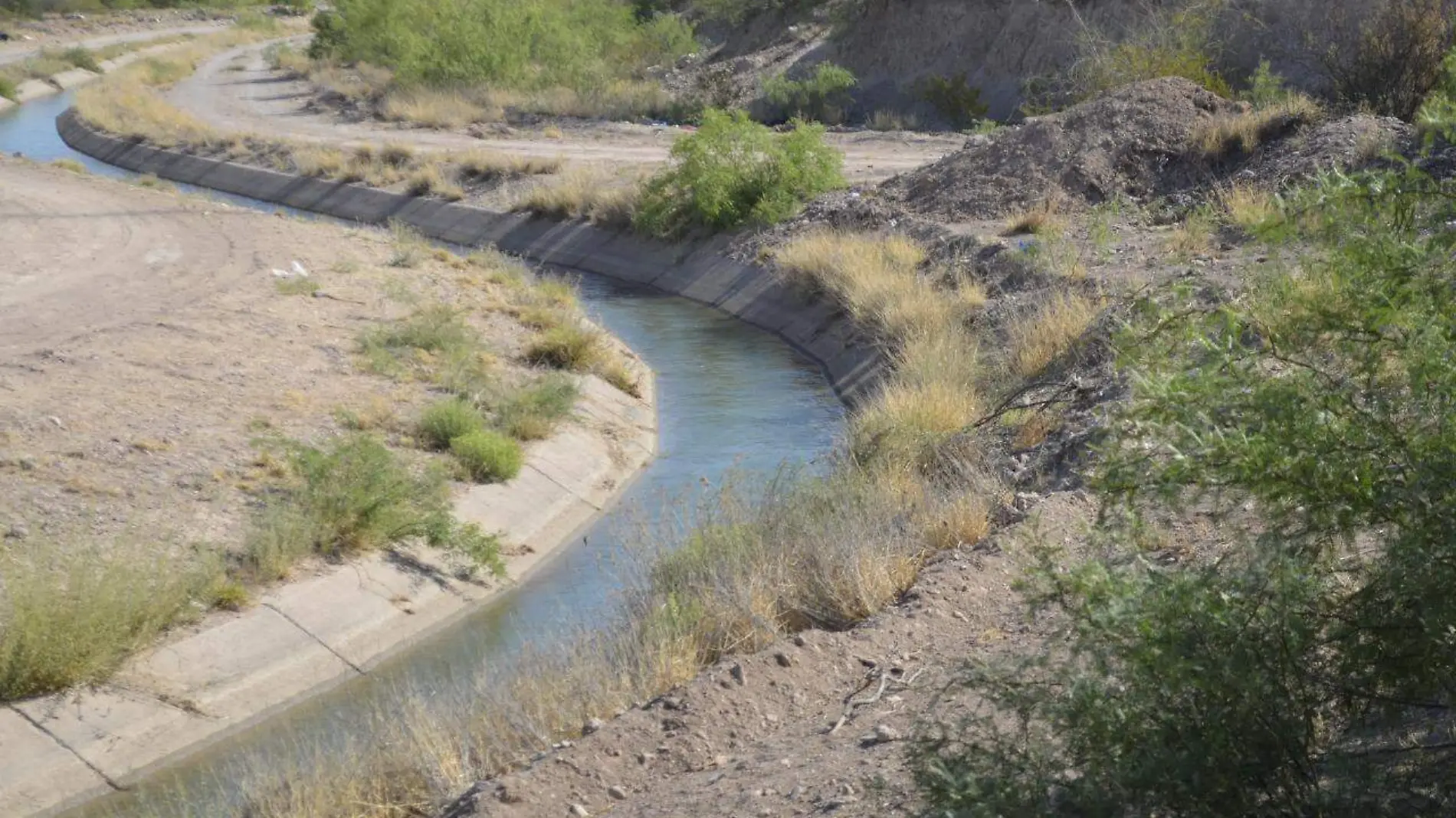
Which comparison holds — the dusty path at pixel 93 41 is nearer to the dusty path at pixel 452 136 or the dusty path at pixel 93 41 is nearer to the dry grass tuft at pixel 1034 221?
the dusty path at pixel 452 136

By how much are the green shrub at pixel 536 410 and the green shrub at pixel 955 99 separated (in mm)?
25574

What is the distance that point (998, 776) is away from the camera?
574 cm

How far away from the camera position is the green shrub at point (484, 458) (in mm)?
16156

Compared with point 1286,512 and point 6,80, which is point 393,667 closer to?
point 1286,512

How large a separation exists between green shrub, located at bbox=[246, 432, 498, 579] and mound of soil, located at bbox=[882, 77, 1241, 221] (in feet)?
43.1

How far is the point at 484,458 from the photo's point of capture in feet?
53.0

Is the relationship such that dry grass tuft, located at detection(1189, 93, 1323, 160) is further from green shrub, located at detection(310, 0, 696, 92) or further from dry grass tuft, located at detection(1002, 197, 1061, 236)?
green shrub, located at detection(310, 0, 696, 92)

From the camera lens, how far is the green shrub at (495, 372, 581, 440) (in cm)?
1756

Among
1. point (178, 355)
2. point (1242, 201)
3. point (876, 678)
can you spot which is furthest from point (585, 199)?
point (876, 678)

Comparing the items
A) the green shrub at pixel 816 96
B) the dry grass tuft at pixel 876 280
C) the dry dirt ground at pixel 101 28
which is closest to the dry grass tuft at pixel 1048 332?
the dry grass tuft at pixel 876 280

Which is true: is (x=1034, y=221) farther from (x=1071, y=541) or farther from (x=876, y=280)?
(x=1071, y=541)

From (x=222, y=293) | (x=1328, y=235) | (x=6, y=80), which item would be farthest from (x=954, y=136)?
(x=6, y=80)

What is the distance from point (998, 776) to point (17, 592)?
8174 millimetres

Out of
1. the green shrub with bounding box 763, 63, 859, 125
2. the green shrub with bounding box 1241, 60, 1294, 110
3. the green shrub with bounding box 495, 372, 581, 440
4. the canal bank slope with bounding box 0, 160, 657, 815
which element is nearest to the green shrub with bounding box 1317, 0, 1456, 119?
the green shrub with bounding box 1241, 60, 1294, 110
